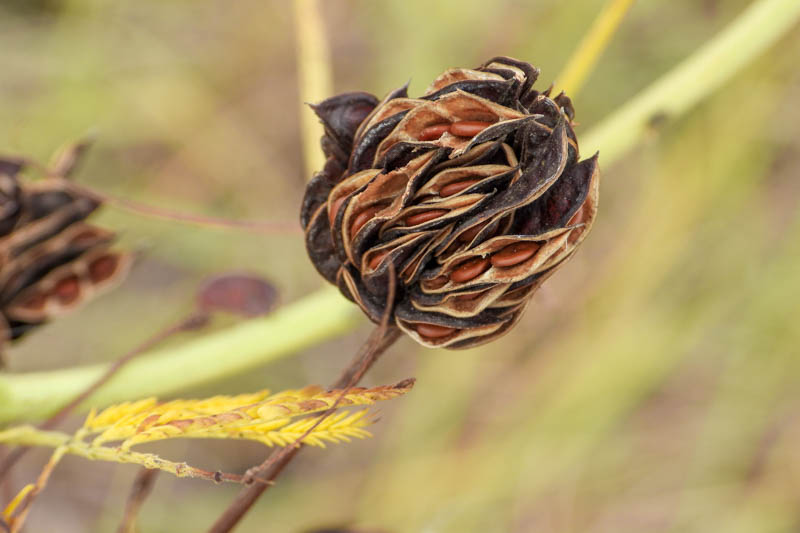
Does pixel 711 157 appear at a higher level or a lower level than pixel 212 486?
higher

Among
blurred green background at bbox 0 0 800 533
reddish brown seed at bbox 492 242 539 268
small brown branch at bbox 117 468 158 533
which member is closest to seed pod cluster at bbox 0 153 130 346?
small brown branch at bbox 117 468 158 533

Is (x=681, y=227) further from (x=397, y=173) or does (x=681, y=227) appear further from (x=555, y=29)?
(x=397, y=173)

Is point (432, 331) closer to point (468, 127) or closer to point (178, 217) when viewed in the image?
point (468, 127)

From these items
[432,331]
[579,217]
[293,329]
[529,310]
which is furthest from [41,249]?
[529,310]

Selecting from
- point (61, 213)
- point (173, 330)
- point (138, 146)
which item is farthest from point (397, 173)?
point (138, 146)

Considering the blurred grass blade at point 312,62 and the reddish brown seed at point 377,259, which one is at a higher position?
the blurred grass blade at point 312,62

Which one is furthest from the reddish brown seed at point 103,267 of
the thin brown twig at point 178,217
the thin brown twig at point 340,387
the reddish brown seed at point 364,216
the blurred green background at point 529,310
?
the blurred green background at point 529,310

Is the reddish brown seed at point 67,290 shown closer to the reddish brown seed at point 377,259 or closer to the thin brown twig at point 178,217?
the thin brown twig at point 178,217
